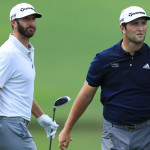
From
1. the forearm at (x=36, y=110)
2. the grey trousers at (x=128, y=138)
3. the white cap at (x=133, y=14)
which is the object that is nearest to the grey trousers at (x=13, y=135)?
the forearm at (x=36, y=110)

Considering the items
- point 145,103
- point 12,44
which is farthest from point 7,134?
point 145,103

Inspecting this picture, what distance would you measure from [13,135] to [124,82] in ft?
3.53

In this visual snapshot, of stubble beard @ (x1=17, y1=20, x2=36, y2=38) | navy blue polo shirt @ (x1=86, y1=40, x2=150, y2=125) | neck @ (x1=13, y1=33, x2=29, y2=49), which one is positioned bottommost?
navy blue polo shirt @ (x1=86, y1=40, x2=150, y2=125)

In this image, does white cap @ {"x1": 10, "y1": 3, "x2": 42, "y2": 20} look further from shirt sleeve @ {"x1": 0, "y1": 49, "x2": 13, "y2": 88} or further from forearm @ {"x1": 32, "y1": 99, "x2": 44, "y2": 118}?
forearm @ {"x1": 32, "y1": 99, "x2": 44, "y2": 118}

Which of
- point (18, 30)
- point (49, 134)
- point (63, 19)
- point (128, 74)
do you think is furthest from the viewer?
point (63, 19)

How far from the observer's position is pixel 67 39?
17.6 meters

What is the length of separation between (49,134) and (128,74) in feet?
5.46

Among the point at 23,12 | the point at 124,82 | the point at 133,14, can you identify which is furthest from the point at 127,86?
the point at 23,12

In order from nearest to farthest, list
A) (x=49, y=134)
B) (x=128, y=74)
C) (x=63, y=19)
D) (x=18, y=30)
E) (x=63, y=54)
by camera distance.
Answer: (x=128, y=74)
(x=18, y=30)
(x=49, y=134)
(x=63, y=54)
(x=63, y=19)

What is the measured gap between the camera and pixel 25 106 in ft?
21.3

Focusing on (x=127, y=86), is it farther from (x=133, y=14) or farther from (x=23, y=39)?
(x=23, y=39)

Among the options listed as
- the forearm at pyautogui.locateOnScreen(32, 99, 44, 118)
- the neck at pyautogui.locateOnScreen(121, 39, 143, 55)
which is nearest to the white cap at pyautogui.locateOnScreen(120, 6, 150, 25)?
the neck at pyautogui.locateOnScreen(121, 39, 143, 55)

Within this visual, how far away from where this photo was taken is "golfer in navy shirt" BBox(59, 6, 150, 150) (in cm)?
625

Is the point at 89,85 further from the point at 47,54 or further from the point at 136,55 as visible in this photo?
the point at 47,54
